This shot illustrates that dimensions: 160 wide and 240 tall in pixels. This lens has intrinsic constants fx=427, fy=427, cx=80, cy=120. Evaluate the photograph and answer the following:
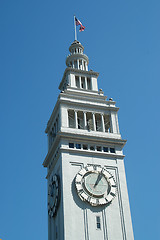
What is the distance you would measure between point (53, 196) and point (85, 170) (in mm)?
6069

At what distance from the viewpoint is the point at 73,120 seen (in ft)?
220

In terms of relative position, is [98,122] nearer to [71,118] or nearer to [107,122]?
[107,122]

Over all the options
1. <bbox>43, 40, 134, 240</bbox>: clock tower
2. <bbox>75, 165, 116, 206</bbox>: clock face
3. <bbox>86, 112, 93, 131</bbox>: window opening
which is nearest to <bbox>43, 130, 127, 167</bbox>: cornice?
<bbox>43, 40, 134, 240</bbox>: clock tower

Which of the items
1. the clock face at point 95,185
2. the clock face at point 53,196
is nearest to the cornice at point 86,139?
the clock face at point 95,185

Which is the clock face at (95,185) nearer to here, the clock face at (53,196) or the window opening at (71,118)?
the clock face at (53,196)

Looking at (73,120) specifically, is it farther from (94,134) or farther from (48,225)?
(48,225)

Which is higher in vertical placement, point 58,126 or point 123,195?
point 58,126

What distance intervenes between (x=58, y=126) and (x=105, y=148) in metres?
8.07

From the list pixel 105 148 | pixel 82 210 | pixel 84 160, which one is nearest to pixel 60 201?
pixel 82 210

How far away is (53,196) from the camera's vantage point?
2386 inches

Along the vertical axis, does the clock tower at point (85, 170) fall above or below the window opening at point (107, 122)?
below

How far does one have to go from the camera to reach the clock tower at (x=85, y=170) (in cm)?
5566

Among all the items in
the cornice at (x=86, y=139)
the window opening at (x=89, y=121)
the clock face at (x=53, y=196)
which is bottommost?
the clock face at (x=53, y=196)

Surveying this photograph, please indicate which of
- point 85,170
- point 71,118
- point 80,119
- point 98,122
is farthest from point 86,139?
point 98,122
